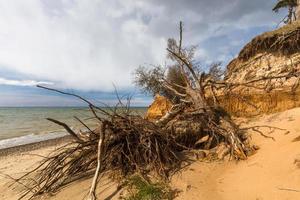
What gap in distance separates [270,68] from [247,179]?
19.5 ft

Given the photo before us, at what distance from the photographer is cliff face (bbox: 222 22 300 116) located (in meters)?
6.43

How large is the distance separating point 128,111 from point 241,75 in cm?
600

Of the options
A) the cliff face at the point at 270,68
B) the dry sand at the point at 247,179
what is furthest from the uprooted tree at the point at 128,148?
the cliff face at the point at 270,68

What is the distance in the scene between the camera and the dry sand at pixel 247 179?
3090 millimetres

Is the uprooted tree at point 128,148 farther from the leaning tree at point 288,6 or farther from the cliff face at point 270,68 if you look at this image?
the leaning tree at point 288,6

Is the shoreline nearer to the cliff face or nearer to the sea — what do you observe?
the sea

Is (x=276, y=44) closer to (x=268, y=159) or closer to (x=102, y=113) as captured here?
(x=268, y=159)

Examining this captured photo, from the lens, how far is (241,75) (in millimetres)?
9172

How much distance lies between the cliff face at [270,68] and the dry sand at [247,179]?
5.21 feet

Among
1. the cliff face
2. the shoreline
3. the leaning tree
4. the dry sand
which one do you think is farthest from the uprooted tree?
the leaning tree

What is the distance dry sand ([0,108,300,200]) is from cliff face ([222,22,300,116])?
1.59m

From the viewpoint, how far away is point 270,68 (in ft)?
27.2

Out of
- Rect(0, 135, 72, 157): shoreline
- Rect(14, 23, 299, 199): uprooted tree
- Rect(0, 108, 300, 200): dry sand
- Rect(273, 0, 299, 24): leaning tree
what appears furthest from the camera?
Rect(273, 0, 299, 24): leaning tree

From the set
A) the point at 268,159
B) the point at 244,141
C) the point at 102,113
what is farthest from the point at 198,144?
the point at 102,113
